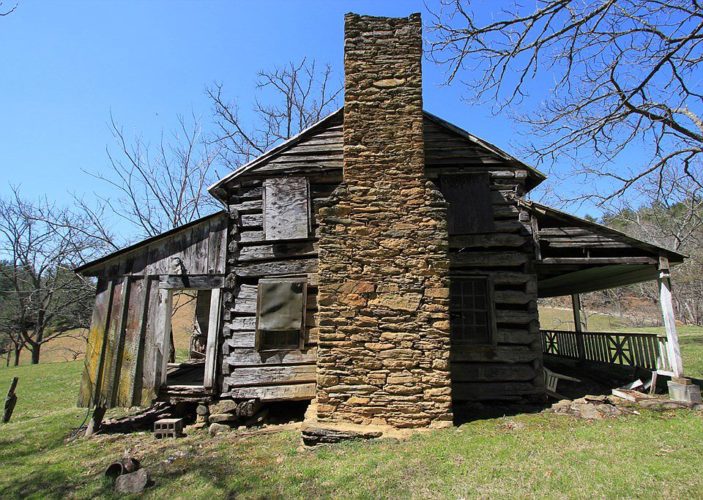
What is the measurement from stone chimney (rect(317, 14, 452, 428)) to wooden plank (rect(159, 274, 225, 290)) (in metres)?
3.41

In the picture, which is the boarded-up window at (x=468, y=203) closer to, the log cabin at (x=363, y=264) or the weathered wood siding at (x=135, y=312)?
the log cabin at (x=363, y=264)

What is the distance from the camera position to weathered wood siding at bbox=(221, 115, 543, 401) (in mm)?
8211

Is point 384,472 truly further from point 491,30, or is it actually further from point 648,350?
point 491,30

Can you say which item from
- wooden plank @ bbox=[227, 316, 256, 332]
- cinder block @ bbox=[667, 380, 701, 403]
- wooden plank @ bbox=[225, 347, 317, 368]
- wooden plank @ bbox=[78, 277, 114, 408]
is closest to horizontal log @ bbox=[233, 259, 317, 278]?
wooden plank @ bbox=[227, 316, 256, 332]

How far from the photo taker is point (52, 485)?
6.16 meters

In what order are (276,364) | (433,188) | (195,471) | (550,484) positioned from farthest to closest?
(276,364) → (433,188) → (195,471) → (550,484)

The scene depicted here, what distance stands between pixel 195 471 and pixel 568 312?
39.3 m

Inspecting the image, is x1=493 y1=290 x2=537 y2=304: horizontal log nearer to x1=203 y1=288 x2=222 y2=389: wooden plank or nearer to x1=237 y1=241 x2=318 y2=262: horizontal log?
x1=237 y1=241 x2=318 y2=262: horizontal log

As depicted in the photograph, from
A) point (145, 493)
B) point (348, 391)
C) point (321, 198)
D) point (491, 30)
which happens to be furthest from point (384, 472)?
point (491, 30)

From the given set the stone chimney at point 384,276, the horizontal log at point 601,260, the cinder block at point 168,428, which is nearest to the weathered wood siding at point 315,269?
the horizontal log at point 601,260

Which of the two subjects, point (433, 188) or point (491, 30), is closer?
point (433, 188)

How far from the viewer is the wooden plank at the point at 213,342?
846 cm

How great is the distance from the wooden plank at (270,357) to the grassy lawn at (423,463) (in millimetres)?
1411

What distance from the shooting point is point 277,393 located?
8.38 meters
